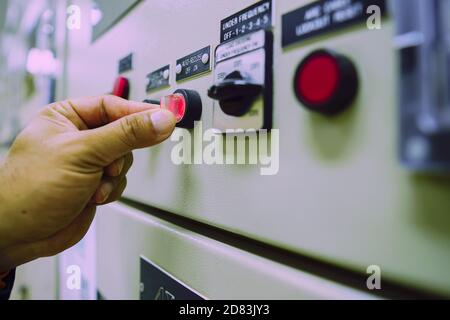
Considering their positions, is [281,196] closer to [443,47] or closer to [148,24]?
[443,47]

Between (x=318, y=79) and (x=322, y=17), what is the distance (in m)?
0.07

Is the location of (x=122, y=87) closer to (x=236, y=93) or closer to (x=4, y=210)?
(x=4, y=210)

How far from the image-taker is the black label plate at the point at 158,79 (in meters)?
0.59

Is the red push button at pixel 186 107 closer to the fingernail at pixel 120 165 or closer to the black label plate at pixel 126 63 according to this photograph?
the fingernail at pixel 120 165

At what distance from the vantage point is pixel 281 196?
1.15 ft

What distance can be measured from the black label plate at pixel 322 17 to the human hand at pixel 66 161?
216 mm

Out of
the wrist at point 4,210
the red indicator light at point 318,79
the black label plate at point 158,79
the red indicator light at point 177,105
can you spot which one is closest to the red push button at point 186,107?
the red indicator light at point 177,105

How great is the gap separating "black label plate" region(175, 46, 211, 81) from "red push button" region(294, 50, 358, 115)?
0.69 ft

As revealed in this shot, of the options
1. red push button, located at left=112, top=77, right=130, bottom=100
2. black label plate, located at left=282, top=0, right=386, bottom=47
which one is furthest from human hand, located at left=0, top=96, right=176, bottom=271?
black label plate, located at left=282, top=0, right=386, bottom=47

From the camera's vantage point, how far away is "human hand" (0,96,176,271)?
1.64 ft

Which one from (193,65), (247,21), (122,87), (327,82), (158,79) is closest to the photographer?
(327,82)

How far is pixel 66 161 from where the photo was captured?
1.75 ft

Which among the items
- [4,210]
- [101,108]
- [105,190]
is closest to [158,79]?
[101,108]
